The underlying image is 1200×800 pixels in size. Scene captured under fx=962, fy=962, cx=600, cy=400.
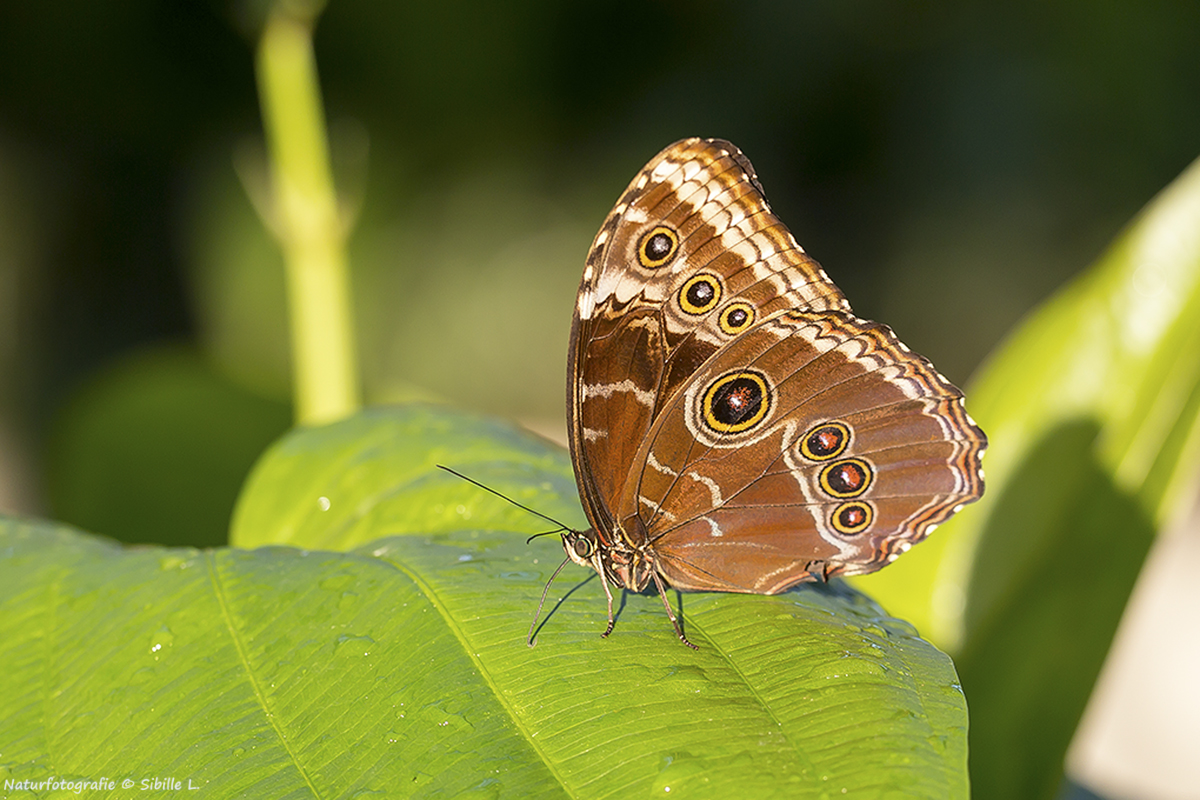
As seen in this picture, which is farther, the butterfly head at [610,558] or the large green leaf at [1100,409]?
the large green leaf at [1100,409]

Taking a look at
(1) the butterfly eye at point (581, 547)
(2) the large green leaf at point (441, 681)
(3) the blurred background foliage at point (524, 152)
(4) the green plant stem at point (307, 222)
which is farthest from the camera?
(3) the blurred background foliage at point (524, 152)

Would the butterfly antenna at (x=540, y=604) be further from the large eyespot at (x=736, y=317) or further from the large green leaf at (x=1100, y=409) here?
the large green leaf at (x=1100, y=409)

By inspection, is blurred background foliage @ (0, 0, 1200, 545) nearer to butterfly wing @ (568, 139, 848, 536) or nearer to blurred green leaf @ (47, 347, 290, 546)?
blurred green leaf @ (47, 347, 290, 546)

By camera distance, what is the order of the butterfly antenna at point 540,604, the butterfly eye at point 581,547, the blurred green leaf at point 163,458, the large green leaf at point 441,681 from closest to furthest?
1. the large green leaf at point 441,681
2. the butterfly antenna at point 540,604
3. the butterfly eye at point 581,547
4. the blurred green leaf at point 163,458

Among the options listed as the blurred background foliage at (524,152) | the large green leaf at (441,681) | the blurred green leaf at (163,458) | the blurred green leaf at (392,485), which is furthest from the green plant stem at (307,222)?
the blurred background foliage at (524,152)

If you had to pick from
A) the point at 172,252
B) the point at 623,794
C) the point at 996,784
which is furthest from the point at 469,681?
the point at 172,252

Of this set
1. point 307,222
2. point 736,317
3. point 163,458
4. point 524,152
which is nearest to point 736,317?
point 736,317

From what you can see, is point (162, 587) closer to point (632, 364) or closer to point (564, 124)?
point (632, 364)
